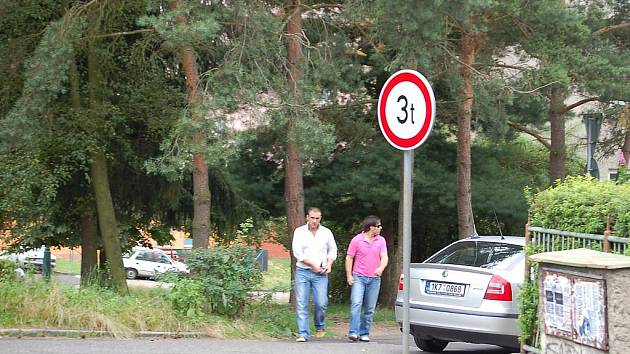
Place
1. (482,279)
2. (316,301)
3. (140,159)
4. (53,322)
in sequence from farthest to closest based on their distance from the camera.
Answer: (140,159)
(316,301)
(53,322)
(482,279)

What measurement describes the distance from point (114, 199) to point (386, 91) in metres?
16.7

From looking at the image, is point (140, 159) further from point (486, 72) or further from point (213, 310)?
point (213, 310)

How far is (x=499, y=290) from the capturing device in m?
10.5

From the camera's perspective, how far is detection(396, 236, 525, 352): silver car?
10477 millimetres

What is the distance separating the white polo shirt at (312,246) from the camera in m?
12.3

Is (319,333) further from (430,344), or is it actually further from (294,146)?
(294,146)

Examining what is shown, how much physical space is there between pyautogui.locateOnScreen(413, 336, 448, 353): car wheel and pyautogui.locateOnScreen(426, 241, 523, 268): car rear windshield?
1.07m

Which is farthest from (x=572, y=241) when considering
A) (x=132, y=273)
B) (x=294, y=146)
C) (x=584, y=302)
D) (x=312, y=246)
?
(x=132, y=273)

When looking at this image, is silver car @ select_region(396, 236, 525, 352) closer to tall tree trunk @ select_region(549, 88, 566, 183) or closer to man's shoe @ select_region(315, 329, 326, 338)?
man's shoe @ select_region(315, 329, 326, 338)

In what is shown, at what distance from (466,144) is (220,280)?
1020 centimetres

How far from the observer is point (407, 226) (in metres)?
7.23

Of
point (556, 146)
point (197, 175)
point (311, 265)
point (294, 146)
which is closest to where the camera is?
point (311, 265)

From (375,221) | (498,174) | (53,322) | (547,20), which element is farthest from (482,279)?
→ (498,174)

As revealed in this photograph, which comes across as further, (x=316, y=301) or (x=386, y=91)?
(x=316, y=301)
